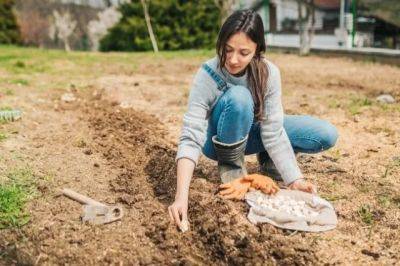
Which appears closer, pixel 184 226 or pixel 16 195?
pixel 184 226

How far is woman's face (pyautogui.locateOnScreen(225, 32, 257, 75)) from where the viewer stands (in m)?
2.49

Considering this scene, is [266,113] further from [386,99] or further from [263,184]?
[386,99]

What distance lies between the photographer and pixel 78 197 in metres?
2.80

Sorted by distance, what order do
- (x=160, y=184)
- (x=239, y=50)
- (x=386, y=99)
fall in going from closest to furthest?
1. (x=239, y=50)
2. (x=160, y=184)
3. (x=386, y=99)

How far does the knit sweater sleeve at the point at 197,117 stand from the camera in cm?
248

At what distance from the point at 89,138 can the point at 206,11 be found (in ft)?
43.7

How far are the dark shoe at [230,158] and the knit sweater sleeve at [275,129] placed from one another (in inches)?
5.9

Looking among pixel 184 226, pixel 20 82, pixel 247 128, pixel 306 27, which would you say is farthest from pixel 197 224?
pixel 306 27

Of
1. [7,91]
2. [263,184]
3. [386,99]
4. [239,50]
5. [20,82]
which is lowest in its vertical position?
[386,99]

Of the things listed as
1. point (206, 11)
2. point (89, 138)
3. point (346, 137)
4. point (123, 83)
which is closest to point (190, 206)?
point (89, 138)

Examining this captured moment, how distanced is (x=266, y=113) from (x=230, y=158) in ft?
1.07

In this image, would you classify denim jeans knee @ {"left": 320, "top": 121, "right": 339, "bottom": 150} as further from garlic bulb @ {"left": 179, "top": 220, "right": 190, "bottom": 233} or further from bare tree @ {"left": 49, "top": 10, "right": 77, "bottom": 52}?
bare tree @ {"left": 49, "top": 10, "right": 77, "bottom": 52}

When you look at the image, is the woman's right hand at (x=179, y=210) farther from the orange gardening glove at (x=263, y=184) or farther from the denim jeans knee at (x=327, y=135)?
the denim jeans knee at (x=327, y=135)

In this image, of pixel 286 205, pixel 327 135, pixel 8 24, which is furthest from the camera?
pixel 8 24
